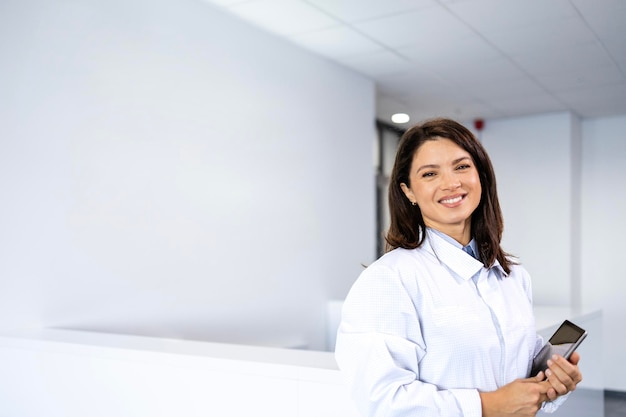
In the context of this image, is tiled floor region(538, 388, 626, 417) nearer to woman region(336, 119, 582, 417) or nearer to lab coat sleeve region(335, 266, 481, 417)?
woman region(336, 119, 582, 417)

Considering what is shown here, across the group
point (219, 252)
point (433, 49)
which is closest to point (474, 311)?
point (219, 252)

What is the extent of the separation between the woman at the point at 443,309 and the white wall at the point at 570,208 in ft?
19.0

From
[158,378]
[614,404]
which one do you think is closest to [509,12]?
[158,378]

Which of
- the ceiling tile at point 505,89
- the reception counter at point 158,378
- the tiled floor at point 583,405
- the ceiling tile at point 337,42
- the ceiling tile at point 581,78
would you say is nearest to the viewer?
the reception counter at point 158,378

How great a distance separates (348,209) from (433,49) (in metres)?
1.38

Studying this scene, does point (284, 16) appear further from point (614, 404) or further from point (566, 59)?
point (614, 404)

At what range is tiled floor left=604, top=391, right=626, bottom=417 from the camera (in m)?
5.92

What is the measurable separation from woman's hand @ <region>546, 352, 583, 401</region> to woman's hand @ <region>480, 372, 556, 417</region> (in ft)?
0.09

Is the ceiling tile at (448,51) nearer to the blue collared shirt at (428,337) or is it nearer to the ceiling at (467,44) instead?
→ the ceiling at (467,44)

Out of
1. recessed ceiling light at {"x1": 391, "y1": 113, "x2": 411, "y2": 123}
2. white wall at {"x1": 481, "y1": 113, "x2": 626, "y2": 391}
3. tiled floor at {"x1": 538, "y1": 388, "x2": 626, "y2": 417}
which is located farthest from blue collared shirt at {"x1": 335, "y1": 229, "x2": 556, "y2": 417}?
white wall at {"x1": 481, "y1": 113, "x2": 626, "y2": 391}

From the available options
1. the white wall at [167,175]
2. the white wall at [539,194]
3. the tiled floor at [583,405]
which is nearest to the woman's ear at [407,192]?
the tiled floor at [583,405]

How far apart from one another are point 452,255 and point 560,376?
30 centimetres

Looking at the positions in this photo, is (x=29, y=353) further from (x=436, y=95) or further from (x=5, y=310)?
(x=436, y=95)

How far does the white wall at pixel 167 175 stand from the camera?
2.78m
